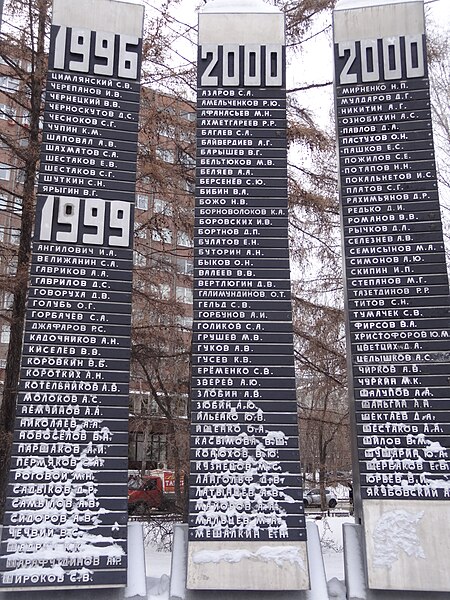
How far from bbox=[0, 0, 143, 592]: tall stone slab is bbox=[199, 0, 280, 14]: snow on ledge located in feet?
3.00

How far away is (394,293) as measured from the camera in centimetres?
634

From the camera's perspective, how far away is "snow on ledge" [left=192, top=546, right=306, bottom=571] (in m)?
5.45

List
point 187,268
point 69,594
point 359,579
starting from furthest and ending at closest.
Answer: point 187,268
point 359,579
point 69,594

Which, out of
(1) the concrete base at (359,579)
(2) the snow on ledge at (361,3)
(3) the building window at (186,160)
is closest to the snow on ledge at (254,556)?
(1) the concrete base at (359,579)

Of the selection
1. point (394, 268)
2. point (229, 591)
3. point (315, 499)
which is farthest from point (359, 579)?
point (315, 499)

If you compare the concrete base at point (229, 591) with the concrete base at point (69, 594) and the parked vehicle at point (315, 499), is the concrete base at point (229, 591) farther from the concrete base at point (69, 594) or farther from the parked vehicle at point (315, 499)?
the parked vehicle at point (315, 499)

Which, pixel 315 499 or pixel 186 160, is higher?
pixel 186 160

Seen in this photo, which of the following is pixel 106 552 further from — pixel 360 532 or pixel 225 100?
pixel 225 100

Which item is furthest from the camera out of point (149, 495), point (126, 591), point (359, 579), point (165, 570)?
point (149, 495)

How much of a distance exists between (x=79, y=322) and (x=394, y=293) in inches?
126

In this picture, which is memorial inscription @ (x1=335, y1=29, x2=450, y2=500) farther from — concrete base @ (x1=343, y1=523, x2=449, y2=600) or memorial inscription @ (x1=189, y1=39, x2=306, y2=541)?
memorial inscription @ (x1=189, y1=39, x2=306, y2=541)

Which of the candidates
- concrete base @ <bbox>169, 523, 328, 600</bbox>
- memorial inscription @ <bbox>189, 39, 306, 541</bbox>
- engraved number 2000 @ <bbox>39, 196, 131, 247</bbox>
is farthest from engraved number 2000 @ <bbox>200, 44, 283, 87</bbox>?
concrete base @ <bbox>169, 523, 328, 600</bbox>

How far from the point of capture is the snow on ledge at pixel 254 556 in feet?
17.9

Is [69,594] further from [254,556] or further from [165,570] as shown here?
[165,570]
